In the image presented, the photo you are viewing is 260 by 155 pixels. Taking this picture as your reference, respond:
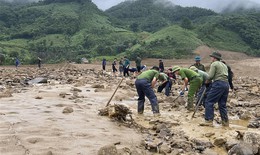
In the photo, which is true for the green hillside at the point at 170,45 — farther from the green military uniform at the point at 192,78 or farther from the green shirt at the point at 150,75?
the green shirt at the point at 150,75

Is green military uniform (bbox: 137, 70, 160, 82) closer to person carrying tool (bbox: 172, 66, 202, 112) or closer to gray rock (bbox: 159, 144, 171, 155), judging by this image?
person carrying tool (bbox: 172, 66, 202, 112)

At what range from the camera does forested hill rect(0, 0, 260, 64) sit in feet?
189

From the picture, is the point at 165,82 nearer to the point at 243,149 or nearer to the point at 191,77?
the point at 191,77

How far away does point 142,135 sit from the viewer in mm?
7223

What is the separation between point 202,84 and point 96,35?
67068 millimetres

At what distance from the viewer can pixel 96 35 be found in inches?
3007

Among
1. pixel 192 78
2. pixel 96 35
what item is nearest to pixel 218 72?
pixel 192 78

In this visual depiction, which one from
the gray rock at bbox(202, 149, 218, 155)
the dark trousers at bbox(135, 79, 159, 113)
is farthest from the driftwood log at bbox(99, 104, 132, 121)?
the gray rock at bbox(202, 149, 218, 155)

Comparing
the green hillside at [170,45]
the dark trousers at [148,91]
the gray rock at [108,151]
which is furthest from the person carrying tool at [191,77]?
the green hillside at [170,45]

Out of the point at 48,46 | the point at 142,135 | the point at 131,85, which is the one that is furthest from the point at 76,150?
the point at 48,46

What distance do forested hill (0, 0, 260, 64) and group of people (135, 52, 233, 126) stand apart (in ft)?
126

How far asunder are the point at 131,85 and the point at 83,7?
3327 inches

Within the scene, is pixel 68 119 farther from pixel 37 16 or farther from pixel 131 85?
pixel 37 16

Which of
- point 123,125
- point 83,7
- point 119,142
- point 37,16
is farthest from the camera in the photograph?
point 83,7
